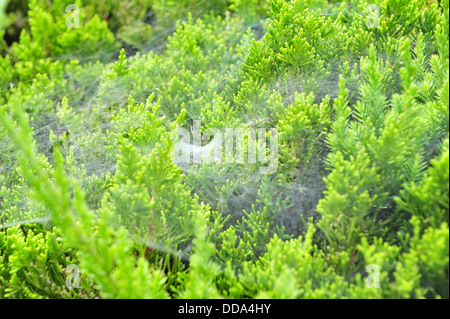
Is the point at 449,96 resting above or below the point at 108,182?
above

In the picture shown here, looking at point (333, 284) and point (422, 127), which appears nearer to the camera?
point (333, 284)

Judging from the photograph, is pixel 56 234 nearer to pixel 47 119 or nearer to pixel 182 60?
pixel 47 119

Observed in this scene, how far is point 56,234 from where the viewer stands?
7.16 feet

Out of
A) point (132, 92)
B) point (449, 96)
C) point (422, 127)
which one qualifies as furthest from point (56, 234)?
point (449, 96)

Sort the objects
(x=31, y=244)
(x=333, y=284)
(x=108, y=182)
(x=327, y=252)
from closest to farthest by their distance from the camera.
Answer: (x=333, y=284) → (x=327, y=252) → (x=31, y=244) → (x=108, y=182)

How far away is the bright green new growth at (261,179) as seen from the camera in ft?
5.08

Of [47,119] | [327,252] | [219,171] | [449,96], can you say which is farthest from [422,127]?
[47,119]

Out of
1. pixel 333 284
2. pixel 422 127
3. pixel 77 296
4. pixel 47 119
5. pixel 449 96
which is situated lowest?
pixel 77 296

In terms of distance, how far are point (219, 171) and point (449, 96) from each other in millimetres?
1333

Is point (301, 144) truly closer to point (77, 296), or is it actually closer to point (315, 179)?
point (315, 179)

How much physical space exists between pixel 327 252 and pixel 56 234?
165cm

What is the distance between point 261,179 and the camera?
2.21 m

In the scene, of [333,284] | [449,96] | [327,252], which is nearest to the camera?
[333,284]

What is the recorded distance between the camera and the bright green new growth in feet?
5.08
